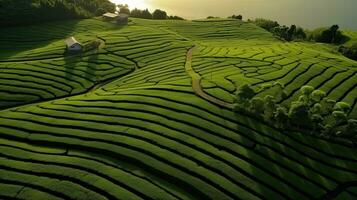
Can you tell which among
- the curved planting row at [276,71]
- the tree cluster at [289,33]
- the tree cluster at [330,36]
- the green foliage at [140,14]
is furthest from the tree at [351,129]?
the green foliage at [140,14]

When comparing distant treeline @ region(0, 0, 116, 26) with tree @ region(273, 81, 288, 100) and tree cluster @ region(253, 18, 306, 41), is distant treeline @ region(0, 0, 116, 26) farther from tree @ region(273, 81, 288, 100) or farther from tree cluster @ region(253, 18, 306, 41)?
tree @ region(273, 81, 288, 100)

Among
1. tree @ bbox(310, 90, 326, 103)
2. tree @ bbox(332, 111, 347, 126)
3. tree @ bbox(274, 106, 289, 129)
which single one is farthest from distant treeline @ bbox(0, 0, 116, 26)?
tree @ bbox(332, 111, 347, 126)

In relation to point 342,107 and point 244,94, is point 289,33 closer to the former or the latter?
point 342,107

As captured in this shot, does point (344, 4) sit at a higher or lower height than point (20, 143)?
higher

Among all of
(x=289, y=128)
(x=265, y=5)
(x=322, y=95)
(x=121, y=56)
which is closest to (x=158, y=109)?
(x=289, y=128)

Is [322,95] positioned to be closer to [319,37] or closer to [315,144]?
[315,144]

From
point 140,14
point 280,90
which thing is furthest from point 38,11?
point 280,90
